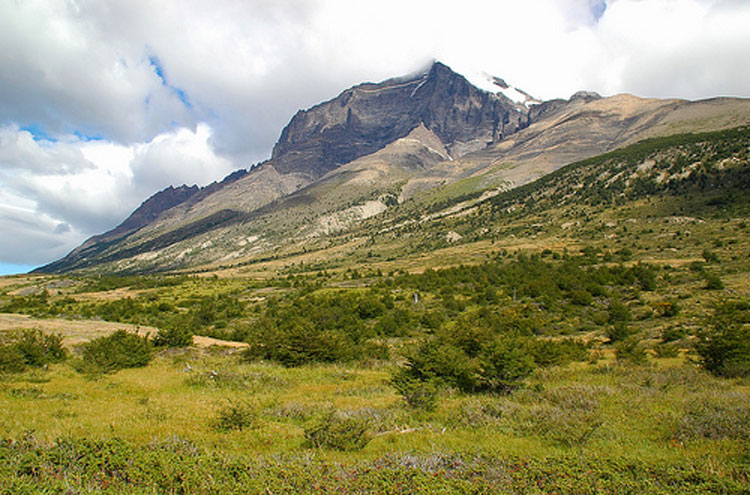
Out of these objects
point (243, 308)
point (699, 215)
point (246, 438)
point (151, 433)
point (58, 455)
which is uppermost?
point (58, 455)

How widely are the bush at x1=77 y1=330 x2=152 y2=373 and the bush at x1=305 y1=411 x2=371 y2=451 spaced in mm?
12446

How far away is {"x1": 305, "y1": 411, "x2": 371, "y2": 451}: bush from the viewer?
7.98 m

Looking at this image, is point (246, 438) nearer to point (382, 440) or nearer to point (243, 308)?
point (382, 440)

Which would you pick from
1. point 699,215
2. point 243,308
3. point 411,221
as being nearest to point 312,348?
point 243,308

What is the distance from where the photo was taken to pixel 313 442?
8.22 meters

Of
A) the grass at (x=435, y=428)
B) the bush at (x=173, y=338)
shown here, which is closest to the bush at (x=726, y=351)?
the grass at (x=435, y=428)

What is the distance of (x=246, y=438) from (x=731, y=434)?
10869 millimetres

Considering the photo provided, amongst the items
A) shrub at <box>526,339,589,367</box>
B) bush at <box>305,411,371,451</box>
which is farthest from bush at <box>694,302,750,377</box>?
bush at <box>305,411,371,451</box>

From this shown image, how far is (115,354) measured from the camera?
17.5m

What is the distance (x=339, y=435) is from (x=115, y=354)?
15.1 m

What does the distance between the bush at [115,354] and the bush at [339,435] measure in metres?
12.4

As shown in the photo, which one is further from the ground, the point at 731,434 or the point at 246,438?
the point at 246,438

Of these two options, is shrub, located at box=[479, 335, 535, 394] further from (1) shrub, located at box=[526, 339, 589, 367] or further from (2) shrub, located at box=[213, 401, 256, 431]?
(2) shrub, located at box=[213, 401, 256, 431]

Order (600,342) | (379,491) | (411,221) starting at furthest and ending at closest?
(411,221)
(600,342)
(379,491)
